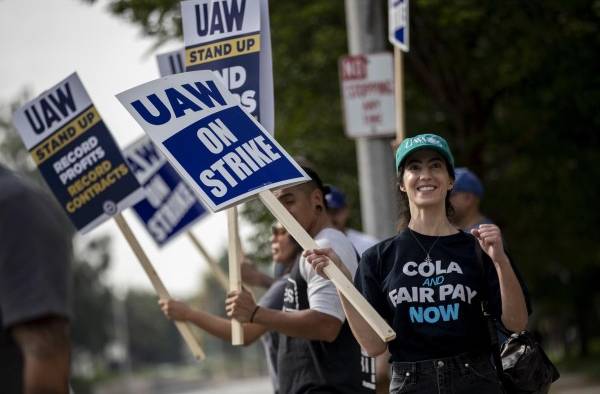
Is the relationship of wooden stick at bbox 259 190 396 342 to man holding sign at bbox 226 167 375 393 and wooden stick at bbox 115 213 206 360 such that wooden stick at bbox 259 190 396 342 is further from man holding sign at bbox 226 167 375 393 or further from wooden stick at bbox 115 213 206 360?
wooden stick at bbox 115 213 206 360

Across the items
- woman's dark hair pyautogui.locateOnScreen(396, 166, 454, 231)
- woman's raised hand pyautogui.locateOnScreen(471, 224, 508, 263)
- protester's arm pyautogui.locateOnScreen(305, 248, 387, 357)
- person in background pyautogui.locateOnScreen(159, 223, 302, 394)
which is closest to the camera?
woman's raised hand pyautogui.locateOnScreen(471, 224, 508, 263)

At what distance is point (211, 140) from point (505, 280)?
149 cm

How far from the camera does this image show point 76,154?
6.89 metres

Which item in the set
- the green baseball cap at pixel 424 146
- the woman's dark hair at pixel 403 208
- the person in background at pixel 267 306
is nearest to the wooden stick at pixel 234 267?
the person in background at pixel 267 306

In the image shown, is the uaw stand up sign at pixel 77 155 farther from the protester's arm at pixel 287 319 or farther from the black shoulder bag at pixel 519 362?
the black shoulder bag at pixel 519 362

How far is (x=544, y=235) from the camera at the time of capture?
20.4 m

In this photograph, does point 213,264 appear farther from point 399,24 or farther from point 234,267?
point 234,267

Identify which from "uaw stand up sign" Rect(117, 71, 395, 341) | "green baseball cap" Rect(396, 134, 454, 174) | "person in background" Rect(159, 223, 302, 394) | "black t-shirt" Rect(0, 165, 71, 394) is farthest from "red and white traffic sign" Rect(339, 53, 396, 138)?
"black t-shirt" Rect(0, 165, 71, 394)

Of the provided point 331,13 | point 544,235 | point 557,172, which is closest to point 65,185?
point 331,13

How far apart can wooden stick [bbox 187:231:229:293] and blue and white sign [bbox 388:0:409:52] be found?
81.4 inches

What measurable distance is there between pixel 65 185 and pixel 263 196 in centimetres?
223

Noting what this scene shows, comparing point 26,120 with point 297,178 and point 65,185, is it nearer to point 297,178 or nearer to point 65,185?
point 65,185

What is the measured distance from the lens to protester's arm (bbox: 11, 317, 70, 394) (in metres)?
3.08

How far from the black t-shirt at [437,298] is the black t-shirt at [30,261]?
1676 mm
